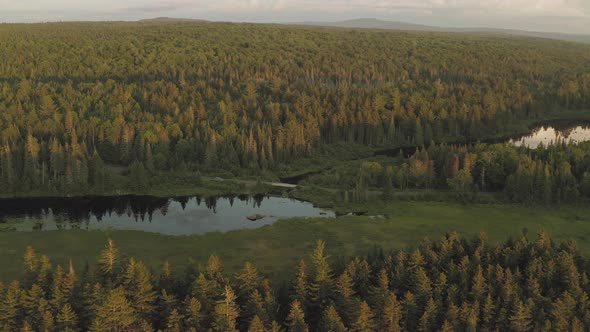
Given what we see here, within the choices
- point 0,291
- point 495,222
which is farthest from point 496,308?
point 0,291

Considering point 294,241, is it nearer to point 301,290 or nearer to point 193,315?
point 301,290

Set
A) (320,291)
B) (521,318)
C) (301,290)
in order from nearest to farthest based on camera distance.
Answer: (521,318) → (301,290) → (320,291)

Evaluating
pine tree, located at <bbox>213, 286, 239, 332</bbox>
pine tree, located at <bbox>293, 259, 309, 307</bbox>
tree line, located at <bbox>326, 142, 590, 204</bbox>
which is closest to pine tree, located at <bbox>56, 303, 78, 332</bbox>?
pine tree, located at <bbox>213, 286, 239, 332</bbox>

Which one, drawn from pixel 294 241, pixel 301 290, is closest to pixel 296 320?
pixel 301 290

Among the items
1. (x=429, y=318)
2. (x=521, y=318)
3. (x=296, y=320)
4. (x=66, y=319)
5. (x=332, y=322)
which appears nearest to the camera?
(x=66, y=319)

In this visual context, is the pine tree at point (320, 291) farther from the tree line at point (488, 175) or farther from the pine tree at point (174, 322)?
the tree line at point (488, 175)

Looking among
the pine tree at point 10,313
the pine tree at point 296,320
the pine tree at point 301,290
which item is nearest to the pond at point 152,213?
the pine tree at point 301,290
